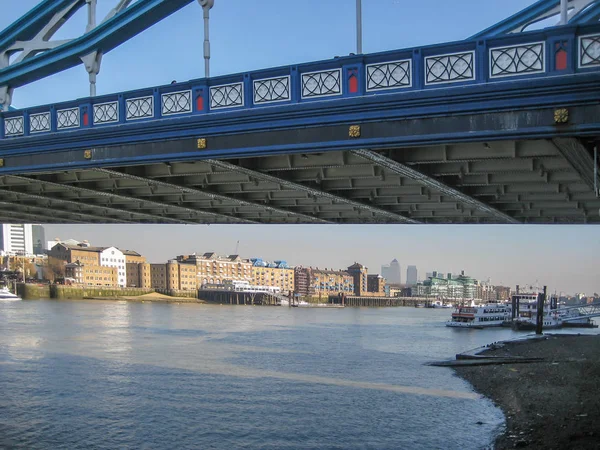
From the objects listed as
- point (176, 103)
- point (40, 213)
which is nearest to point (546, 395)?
point (176, 103)

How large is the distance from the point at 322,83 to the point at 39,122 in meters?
9.71

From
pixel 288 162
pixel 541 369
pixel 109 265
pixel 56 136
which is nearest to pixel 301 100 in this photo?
pixel 288 162

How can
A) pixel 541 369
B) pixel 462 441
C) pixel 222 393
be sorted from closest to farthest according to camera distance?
1. pixel 462 441
2. pixel 222 393
3. pixel 541 369

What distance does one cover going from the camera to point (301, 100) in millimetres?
14773

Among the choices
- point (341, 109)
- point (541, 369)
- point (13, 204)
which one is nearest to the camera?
point (341, 109)

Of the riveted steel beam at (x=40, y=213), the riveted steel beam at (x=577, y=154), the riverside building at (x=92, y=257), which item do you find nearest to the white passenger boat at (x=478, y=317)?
the riveted steel beam at (x=40, y=213)

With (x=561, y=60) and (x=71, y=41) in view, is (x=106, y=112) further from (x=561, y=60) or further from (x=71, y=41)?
(x=561, y=60)

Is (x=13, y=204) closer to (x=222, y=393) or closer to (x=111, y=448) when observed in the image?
(x=222, y=393)

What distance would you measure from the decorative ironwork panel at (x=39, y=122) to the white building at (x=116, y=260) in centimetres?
17666

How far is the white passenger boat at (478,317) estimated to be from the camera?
84.9 metres

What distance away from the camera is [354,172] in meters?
19.4

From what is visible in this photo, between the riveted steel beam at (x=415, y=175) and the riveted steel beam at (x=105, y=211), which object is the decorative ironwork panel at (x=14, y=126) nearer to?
the riveted steel beam at (x=105, y=211)

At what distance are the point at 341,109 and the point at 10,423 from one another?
1575cm

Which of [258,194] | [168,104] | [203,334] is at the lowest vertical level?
[203,334]
